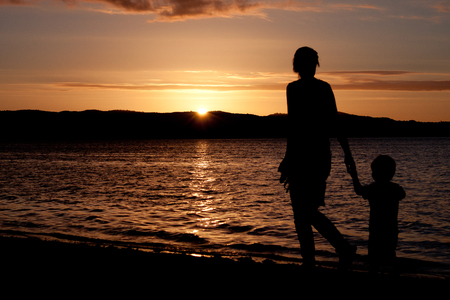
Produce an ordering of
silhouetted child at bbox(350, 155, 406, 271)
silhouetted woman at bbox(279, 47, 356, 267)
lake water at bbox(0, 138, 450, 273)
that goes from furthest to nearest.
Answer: lake water at bbox(0, 138, 450, 273)
silhouetted child at bbox(350, 155, 406, 271)
silhouetted woman at bbox(279, 47, 356, 267)

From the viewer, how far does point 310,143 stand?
4.21 metres

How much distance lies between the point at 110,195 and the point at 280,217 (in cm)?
1133

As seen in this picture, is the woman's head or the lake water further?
the lake water

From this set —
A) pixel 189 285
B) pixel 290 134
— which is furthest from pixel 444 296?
pixel 189 285

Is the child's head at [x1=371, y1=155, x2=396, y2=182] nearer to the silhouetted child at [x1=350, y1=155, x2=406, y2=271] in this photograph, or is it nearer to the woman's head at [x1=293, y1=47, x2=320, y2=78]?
the silhouetted child at [x1=350, y1=155, x2=406, y2=271]

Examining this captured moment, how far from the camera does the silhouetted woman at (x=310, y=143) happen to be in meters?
4.21

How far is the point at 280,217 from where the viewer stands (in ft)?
49.7

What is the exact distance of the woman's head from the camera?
4289 millimetres

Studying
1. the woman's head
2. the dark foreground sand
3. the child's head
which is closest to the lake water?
the dark foreground sand

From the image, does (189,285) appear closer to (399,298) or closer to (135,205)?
(399,298)

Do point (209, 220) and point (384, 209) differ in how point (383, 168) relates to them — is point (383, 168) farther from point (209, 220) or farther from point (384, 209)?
point (209, 220)

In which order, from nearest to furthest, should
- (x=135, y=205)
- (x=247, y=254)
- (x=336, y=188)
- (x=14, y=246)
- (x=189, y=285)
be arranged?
(x=189, y=285) → (x=14, y=246) → (x=247, y=254) → (x=135, y=205) → (x=336, y=188)

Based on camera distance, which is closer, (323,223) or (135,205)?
(323,223)

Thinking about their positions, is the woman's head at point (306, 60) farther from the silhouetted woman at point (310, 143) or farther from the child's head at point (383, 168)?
the child's head at point (383, 168)
